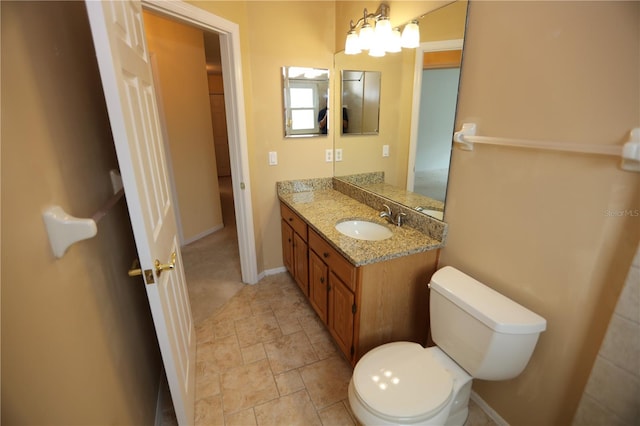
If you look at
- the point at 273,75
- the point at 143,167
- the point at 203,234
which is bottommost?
the point at 203,234

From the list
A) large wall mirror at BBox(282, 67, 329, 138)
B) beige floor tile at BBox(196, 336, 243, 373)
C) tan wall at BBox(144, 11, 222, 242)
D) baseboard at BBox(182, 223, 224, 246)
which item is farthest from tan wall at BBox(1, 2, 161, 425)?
baseboard at BBox(182, 223, 224, 246)

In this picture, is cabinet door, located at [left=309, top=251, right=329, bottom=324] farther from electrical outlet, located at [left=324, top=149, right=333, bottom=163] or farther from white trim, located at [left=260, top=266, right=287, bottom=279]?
electrical outlet, located at [left=324, top=149, right=333, bottom=163]

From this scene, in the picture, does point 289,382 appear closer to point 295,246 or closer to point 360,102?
point 295,246

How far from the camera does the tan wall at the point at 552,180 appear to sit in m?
0.93

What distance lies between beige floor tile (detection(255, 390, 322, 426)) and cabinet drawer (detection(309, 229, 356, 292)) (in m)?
0.67

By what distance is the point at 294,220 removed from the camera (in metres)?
2.35

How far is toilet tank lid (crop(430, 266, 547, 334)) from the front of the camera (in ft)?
3.67

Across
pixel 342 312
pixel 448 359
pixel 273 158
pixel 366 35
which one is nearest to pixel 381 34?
pixel 366 35

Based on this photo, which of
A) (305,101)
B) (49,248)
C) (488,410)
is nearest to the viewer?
(49,248)

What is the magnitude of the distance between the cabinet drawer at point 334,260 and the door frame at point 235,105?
73 centimetres

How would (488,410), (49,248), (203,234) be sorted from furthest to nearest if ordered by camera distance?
(203,234), (488,410), (49,248)

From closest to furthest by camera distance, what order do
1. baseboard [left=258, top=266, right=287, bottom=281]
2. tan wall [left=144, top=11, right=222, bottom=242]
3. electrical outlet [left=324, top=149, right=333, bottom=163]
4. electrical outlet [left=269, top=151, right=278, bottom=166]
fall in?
electrical outlet [left=269, top=151, right=278, bottom=166] → electrical outlet [left=324, top=149, right=333, bottom=163] → baseboard [left=258, top=266, right=287, bottom=281] → tan wall [left=144, top=11, right=222, bottom=242]

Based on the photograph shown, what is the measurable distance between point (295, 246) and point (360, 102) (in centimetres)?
128

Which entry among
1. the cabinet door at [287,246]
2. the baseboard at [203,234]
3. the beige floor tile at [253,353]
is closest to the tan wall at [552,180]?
the beige floor tile at [253,353]
